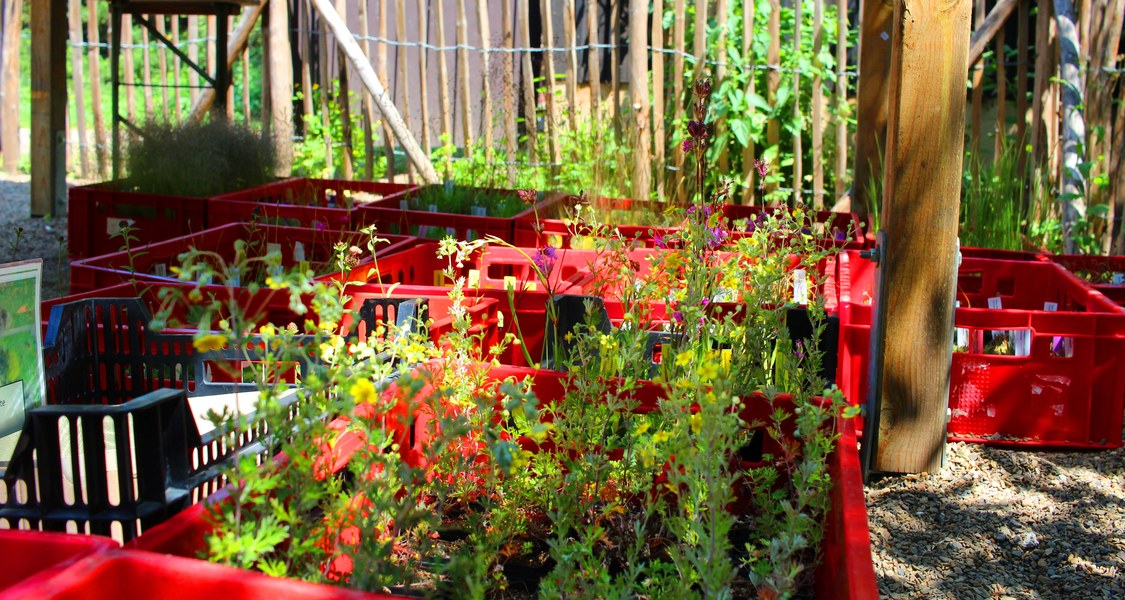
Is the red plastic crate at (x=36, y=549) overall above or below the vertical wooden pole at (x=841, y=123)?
below

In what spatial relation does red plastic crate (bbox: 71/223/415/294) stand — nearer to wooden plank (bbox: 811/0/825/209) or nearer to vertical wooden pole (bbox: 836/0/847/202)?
wooden plank (bbox: 811/0/825/209)

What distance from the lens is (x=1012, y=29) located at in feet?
31.6

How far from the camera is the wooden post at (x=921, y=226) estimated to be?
10.1ft

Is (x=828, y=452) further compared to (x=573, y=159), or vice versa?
(x=573, y=159)

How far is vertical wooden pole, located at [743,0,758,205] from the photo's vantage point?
7035mm

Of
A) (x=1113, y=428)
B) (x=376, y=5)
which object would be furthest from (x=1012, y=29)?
(x=1113, y=428)

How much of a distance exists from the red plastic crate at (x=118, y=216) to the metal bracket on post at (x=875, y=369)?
328 cm

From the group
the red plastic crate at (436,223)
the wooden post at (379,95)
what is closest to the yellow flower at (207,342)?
the red plastic crate at (436,223)

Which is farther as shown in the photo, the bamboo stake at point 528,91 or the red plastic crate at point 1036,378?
the bamboo stake at point 528,91

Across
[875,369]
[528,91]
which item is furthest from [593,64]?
[875,369]

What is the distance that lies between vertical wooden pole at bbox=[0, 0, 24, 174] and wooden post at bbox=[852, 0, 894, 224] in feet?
23.8

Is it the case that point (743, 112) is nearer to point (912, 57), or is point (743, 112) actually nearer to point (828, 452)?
point (912, 57)

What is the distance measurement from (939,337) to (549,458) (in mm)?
1543

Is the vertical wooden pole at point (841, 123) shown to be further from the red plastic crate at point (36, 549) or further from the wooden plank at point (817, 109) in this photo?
the red plastic crate at point (36, 549)
